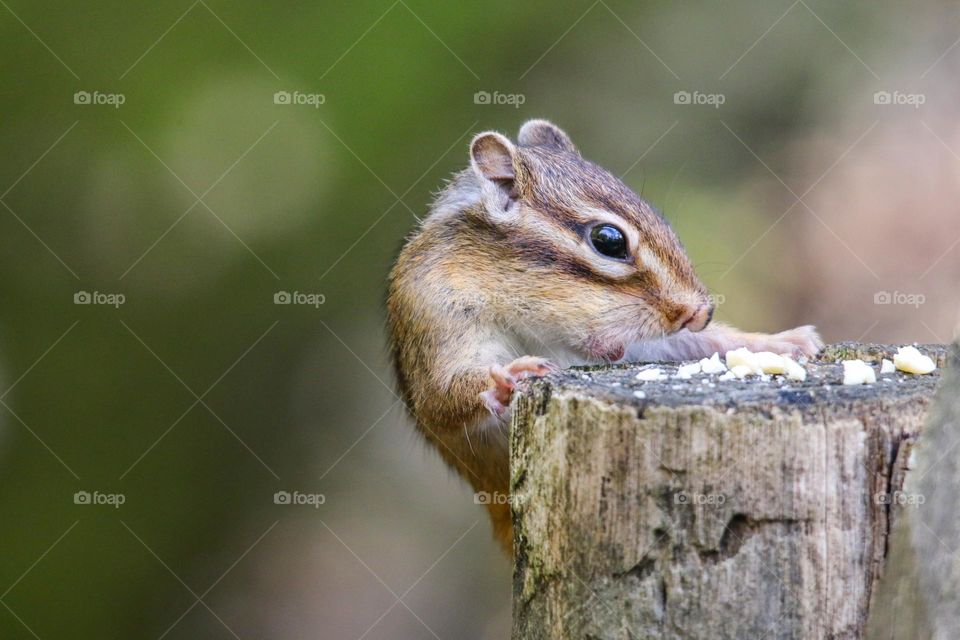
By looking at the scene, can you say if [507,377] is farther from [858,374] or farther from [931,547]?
[931,547]

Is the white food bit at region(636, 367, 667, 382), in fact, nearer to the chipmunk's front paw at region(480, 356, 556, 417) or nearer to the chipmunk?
the chipmunk's front paw at region(480, 356, 556, 417)

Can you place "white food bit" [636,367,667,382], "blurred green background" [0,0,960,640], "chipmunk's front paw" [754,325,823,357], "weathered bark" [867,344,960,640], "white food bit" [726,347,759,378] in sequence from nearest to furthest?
"weathered bark" [867,344,960,640], "white food bit" [636,367,667,382], "white food bit" [726,347,759,378], "chipmunk's front paw" [754,325,823,357], "blurred green background" [0,0,960,640]

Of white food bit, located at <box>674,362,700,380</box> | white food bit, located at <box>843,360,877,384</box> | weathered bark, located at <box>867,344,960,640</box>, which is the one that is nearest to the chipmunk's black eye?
white food bit, located at <box>674,362,700,380</box>

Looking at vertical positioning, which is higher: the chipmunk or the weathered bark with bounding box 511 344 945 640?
the chipmunk

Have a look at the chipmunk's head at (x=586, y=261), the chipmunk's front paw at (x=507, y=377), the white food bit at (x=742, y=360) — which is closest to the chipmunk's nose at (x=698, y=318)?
the chipmunk's head at (x=586, y=261)

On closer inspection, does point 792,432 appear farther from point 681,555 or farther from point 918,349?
point 918,349

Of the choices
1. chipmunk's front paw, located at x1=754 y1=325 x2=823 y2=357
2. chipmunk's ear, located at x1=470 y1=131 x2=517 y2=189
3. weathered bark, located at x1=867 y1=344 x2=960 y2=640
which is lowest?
weathered bark, located at x1=867 y1=344 x2=960 y2=640

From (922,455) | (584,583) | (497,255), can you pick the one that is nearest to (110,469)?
(497,255)
